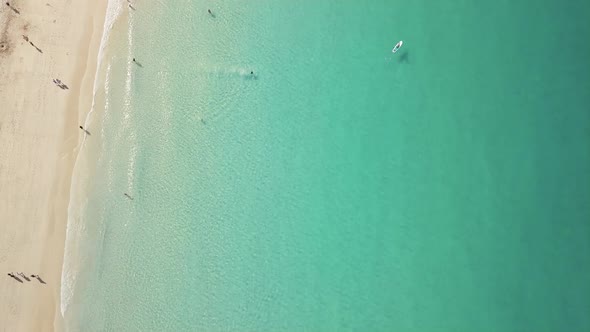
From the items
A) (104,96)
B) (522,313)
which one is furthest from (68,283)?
(522,313)

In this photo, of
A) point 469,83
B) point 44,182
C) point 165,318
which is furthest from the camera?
point 469,83

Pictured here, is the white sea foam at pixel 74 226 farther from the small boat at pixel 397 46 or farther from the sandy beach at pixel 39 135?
the small boat at pixel 397 46

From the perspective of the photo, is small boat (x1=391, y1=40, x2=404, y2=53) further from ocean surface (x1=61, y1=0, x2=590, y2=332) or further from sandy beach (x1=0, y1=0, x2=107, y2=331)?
sandy beach (x1=0, y1=0, x2=107, y2=331)

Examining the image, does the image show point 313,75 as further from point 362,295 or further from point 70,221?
point 70,221

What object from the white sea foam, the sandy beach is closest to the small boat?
the white sea foam

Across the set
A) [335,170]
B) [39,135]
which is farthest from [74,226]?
[335,170]

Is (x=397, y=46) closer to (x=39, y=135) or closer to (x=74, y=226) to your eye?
(x=74, y=226)
